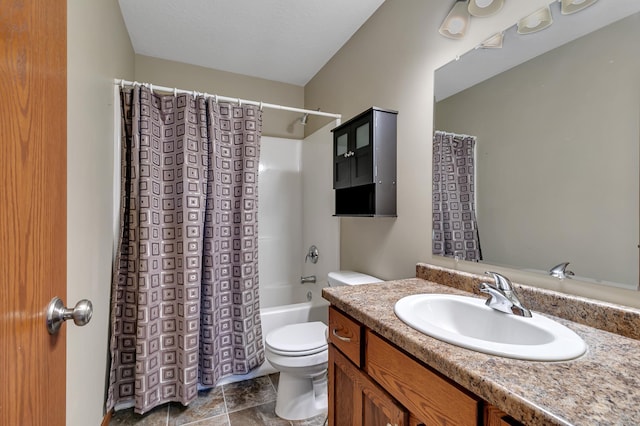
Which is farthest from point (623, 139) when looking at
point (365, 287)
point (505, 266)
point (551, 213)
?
point (365, 287)

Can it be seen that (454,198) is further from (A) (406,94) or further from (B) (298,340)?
(B) (298,340)

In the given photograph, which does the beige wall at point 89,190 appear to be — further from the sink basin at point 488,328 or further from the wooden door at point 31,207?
the sink basin at point 488,328

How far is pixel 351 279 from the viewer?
5.82 feet

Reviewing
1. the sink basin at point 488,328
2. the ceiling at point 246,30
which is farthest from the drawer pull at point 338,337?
the ceiling at point 246,30

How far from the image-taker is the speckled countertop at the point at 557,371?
479 mm

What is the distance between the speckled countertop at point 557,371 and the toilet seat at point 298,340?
0.75m

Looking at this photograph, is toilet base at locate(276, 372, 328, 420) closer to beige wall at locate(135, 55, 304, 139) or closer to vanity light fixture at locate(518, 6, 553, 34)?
vanity light fixture at locate(518, 6, 553, 34)

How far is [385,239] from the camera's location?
1.75 meters

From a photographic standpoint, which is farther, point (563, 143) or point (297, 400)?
point (297, 400)

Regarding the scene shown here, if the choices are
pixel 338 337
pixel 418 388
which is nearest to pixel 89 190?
pixel 338 337

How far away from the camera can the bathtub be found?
6.69 feet

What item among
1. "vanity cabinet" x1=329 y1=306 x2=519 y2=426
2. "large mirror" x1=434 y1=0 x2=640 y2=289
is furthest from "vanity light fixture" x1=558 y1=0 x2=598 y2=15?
"vanity cabinet" x1=329 y1=306 x2=519 y2=426

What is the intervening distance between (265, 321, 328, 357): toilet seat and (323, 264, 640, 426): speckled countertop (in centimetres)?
75

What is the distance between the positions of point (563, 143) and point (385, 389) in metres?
0.98
